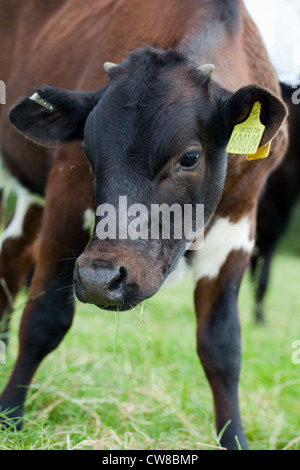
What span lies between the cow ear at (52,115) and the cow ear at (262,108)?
2.02ft

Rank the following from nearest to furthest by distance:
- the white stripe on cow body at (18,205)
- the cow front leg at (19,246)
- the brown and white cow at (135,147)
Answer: the brown and white cow at (135,147), the white stripe on cow body at (18,205), the cow front leg at (19,246)

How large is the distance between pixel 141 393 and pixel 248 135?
1846mm

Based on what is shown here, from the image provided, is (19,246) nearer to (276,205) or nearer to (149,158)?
(149,158)

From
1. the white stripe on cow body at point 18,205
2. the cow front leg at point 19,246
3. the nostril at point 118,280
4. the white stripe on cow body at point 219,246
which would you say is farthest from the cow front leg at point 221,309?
the cow front leg at point 19,246

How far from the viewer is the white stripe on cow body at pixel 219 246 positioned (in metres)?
3.79

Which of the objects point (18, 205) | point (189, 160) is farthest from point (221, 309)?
point (18, 205)

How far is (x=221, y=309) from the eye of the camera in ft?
12.7

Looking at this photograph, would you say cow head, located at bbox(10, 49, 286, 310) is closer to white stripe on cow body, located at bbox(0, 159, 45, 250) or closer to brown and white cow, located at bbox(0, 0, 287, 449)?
brown and white cow, located at bbox(0, 0, 287, 449)

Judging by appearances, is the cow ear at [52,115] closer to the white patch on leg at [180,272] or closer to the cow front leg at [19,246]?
the white patch on leg at [180,272]

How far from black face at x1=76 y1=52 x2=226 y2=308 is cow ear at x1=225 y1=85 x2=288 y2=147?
0.07 meters

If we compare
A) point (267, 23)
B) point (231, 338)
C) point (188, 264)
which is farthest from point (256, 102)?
point (267, 23)

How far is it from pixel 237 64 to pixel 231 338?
1381mm

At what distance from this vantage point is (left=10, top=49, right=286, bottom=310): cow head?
2771 millimetres

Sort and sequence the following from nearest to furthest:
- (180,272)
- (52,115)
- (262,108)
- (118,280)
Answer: (118,280) < (262,108) < (52,115) < (180,272)
